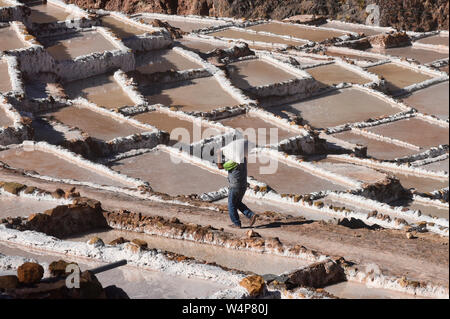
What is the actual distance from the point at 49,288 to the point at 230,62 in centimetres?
1593

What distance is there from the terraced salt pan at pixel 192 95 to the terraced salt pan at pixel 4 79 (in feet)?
10.4

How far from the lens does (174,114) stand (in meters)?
16.4

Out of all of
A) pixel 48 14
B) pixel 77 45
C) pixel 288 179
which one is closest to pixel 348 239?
pixel 288 179

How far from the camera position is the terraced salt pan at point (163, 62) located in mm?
20234

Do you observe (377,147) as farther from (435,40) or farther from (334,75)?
(435,40)

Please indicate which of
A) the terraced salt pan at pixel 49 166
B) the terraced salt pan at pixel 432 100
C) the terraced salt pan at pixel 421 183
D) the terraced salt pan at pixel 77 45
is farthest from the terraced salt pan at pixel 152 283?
the terraced salt pan at pixel 432 100

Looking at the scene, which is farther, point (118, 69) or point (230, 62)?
point (230, 62)

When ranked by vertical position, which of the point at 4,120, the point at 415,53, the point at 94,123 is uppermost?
the point at 4,120

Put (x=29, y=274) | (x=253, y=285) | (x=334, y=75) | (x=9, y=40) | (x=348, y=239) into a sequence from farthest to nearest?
(x=334, y=75), (x=9, y=40), (x=348, y=239), (x=253, y=285), (x=29, y=274)

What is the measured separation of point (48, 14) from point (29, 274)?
18.0 m

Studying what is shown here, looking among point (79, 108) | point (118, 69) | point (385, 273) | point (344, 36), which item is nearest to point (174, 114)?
point (79, 108)

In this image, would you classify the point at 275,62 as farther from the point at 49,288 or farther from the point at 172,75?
the point at 49,288

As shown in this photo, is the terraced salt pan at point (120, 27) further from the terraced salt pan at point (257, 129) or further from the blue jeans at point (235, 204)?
the blue jeans at point (235, 204)

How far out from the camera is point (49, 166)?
42.2 feet
